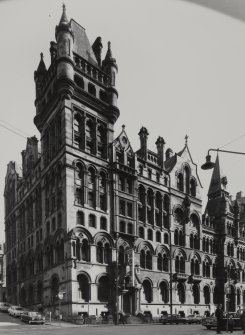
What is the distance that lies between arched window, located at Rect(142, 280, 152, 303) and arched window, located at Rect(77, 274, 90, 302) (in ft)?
32.9

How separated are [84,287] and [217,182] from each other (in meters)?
41.2

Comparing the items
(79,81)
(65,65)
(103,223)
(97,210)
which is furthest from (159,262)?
(65,65)

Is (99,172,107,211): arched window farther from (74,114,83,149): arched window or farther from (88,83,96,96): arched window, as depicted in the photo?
(88,83,96,96): arched window

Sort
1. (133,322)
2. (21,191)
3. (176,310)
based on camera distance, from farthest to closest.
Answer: (21,191) < (176,310) < (133,322)

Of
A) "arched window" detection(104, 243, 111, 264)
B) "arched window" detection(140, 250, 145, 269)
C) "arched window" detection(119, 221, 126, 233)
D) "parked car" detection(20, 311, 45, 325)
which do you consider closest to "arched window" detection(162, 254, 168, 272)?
"arched window" detection(140, 250, 145, 269)

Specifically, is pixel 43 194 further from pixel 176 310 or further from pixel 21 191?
pixel 176 310

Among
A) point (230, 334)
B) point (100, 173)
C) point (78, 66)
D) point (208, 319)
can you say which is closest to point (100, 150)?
point (100, 173)

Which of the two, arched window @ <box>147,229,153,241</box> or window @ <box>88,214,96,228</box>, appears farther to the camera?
arched window @ <box>147,229,153,241</box>

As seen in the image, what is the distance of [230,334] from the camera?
26594 mm

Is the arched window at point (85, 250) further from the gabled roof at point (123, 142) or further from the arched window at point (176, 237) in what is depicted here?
the arched window at point (176, 237)

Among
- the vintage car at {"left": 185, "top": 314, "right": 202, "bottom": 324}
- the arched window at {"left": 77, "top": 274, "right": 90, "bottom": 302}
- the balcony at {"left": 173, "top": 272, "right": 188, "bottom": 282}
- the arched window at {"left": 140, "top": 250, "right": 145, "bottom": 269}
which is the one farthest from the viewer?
the balcony at {"left": 173, "top": 272, "right": 188, "bottom": 282}

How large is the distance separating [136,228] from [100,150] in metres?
10.8

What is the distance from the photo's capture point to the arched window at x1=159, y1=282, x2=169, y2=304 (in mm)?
58031

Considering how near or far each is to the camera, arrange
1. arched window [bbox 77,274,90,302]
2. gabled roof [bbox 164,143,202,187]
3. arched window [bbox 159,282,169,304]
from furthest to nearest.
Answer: gabled roof [bbox 164,143,202,187], arched window [bbox 159,282,169,304], arched window [bbox 77,274,90,302]
